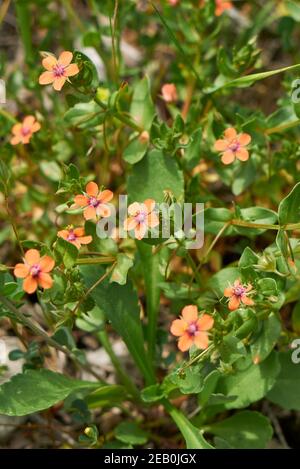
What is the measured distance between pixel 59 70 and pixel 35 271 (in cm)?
60

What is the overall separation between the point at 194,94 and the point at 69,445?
5.07 feet

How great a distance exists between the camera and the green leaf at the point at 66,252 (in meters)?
1.80

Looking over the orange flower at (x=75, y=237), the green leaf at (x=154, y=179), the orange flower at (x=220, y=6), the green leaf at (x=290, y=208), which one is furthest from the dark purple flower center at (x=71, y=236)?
the orange flower at (x=220, y=6)

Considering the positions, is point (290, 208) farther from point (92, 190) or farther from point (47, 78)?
point (47, 78)

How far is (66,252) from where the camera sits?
1.82 m

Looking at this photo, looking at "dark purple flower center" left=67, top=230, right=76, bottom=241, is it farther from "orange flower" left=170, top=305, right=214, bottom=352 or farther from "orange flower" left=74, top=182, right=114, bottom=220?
"orange flower" left=170, top=305, right=214, bottom=352

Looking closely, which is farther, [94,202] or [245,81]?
[245,81]

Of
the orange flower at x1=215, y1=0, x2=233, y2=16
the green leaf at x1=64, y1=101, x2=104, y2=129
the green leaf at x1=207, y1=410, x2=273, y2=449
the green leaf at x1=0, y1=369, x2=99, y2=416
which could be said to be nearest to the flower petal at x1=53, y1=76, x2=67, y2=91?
the green leaf at x1=64, y1=101, x2=104, y2=129

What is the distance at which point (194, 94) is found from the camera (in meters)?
2.90

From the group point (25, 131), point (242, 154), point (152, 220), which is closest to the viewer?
point (152, 220)

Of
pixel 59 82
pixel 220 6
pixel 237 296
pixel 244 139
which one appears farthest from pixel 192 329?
pixel 220 6

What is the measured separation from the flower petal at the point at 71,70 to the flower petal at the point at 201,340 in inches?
31.6
